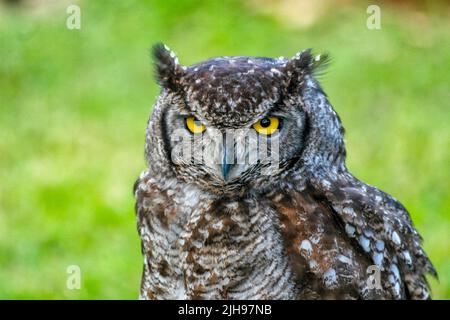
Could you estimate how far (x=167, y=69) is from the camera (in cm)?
331

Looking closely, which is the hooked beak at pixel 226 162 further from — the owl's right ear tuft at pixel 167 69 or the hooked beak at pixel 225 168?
the owl's right ear tuft at pixel 167 69

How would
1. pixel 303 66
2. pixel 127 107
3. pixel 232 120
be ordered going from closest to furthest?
pixel 232 120 → pixel 303 66 → pixel 127 107

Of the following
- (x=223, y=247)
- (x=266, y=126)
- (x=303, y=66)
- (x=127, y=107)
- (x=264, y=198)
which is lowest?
(x=223, y=247)

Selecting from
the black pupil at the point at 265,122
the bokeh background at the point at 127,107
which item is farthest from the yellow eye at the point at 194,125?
the bokeh background at the point at 127,107

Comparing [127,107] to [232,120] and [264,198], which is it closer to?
[264,198]

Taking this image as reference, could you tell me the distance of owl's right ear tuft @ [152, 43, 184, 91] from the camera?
326cm

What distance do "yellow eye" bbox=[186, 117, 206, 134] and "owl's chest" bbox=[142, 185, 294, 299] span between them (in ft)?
1.05

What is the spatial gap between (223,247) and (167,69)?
0.69m

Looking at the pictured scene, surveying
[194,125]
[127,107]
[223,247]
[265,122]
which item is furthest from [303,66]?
[127,107]

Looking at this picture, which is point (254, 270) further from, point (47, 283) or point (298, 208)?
point (47, 283)

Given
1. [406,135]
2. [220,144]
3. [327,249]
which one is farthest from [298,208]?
[406,135]

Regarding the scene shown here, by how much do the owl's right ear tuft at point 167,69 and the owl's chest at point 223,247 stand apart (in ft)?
1.40

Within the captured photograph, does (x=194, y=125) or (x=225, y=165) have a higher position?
(x=194, y=125)

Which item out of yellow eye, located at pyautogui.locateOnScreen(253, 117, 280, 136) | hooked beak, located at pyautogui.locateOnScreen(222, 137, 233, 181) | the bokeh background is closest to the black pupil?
yellow eye, located at pyautogui.locateOnScreen(253, 117, 280, 136)
